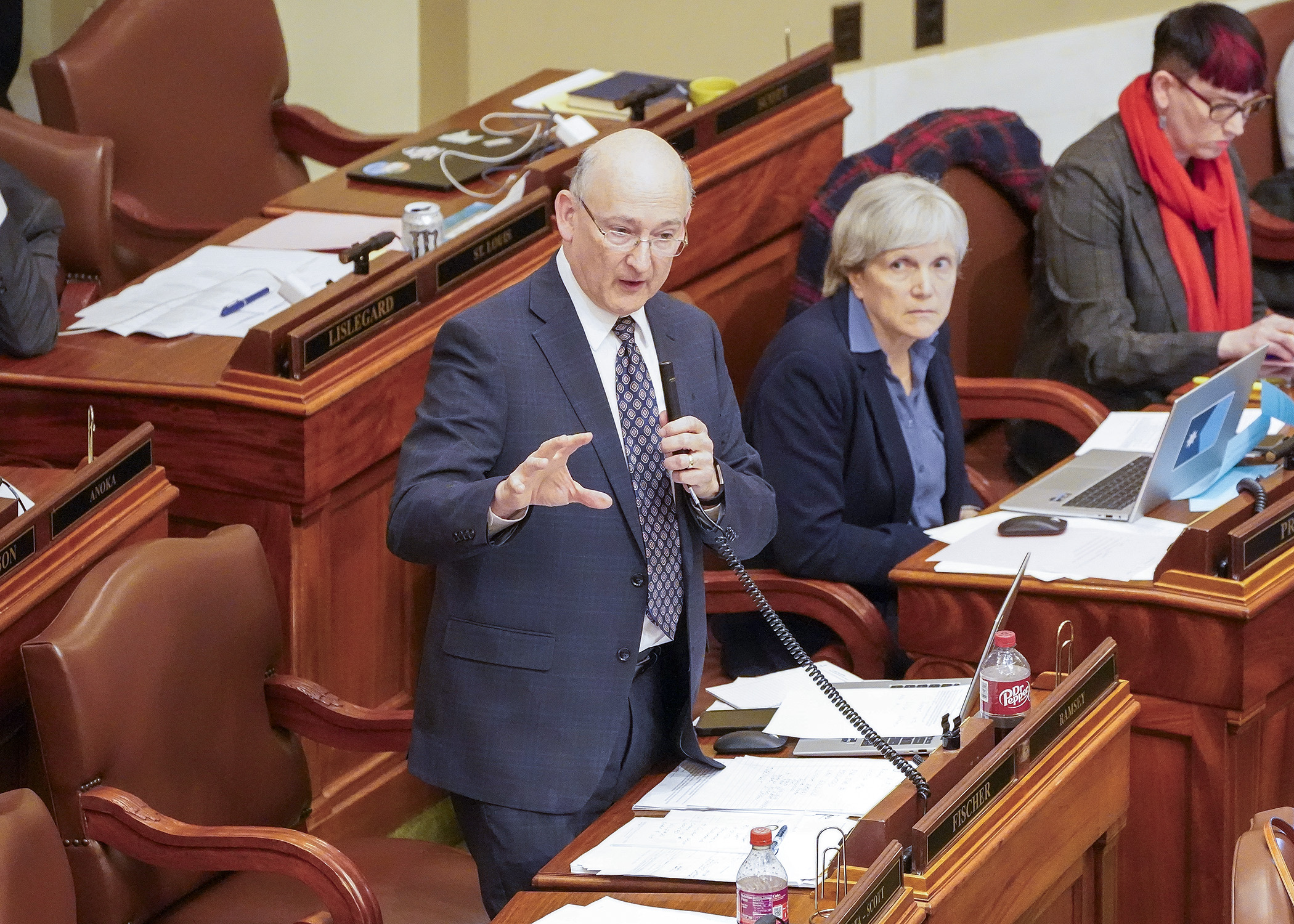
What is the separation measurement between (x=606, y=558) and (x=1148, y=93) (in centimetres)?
201

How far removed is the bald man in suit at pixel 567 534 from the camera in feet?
6.65

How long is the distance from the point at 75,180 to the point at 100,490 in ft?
4.66

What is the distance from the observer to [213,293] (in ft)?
10.5

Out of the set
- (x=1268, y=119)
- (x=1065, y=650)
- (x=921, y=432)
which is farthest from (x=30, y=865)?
(x=1268, y=119)

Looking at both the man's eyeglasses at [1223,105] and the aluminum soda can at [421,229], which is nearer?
the aluminum soda can at [421,229]

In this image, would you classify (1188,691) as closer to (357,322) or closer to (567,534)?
(567,534)

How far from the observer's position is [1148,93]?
11.7ft

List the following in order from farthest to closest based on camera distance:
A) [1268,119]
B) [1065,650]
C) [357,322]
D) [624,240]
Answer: [1268,119] < [357,322] < [1065,650] < [624,240]

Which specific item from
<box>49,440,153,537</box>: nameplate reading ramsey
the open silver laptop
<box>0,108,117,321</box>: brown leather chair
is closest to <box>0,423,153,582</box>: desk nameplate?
<box>49,440,153,537</box>: nameplate reading ramsey

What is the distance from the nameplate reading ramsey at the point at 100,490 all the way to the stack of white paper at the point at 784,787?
0.89 meters

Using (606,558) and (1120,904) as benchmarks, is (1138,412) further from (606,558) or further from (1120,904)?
(606,558)

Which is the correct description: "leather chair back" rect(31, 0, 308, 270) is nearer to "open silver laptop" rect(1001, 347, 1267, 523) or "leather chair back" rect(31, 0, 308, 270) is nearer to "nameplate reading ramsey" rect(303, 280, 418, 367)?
"nameplate reading ramsey" rect(303, 280, 418, 367)

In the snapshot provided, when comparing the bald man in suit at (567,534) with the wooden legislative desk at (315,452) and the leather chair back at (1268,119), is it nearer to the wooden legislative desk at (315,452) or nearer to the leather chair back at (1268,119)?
the wooden legislative desk at (315,452)

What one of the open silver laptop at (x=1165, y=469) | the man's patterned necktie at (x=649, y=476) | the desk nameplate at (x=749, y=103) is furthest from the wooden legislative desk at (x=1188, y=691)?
the desk nameplate at (x=749, y=103)
